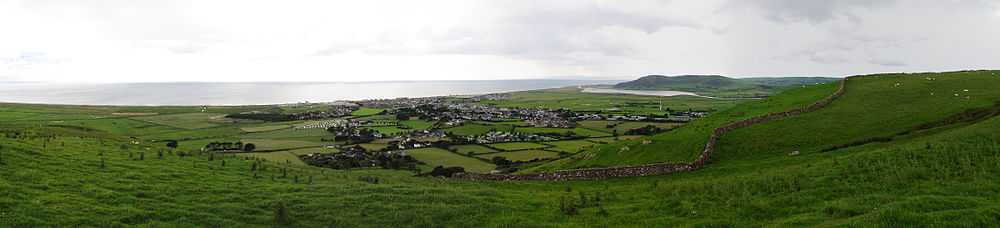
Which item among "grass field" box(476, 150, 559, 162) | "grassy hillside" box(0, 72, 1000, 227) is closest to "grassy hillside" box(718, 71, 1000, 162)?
"grassy hillside" box(0, 72, 1000, 227)

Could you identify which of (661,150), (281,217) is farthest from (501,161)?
(281,217)

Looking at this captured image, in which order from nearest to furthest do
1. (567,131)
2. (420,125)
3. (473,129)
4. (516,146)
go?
(516,146), (567,131), (473,129), (420,125)

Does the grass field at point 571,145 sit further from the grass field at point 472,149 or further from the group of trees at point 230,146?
the group of trees at point 230,146

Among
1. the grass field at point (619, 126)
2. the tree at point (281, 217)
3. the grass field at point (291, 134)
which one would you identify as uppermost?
the tree at point (281, 217)

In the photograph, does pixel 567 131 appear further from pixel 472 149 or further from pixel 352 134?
pixel 352 134

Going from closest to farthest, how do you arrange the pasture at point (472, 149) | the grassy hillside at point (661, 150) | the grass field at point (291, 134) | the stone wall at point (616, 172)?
the stone wall at point (616, 172) → the grassy hillside at point (661, 150) → the pasture at point (472, 149) → the grass field at point (291, 134)

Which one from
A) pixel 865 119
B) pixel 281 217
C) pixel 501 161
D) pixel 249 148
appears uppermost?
pixel 865 119

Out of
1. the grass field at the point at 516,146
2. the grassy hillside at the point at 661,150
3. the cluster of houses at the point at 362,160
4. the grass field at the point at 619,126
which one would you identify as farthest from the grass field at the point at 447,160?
the grass field at the point at 619,126
